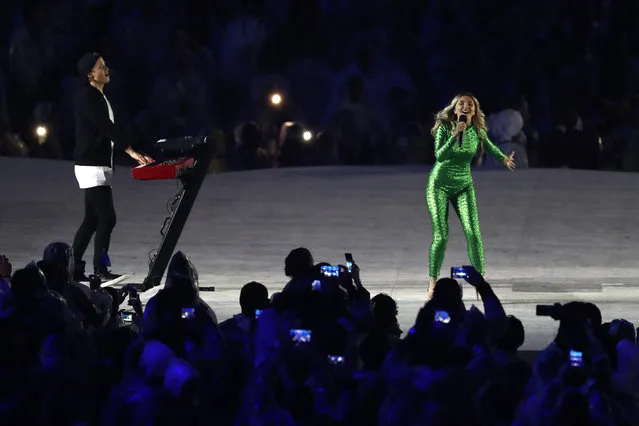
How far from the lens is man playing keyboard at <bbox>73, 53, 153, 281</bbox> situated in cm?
1379

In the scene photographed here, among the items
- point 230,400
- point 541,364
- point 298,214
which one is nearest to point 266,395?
point 230,400

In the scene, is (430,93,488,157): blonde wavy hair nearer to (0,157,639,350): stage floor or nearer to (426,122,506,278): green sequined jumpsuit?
(426,122,506,278): green sequined jumpsuit

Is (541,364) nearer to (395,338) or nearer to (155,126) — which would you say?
(395,338)

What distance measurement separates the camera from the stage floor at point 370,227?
1489 centimetres

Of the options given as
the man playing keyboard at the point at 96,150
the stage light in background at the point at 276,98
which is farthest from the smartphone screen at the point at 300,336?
the stage light in background at the point at 276,98

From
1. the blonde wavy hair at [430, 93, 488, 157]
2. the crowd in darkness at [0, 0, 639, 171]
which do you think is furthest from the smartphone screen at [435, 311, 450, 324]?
the crowd in darkness at [0, 0, 639, 171]

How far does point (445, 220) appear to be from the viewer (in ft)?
45.8

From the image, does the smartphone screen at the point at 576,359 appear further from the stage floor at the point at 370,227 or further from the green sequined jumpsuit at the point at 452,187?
the green sequined jumpsuit at the point at 452,187

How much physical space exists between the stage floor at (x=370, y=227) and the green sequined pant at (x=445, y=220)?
0.33 meters

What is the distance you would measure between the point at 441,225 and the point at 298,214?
16.0ft

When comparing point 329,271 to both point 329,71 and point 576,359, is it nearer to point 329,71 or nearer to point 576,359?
point 576,359

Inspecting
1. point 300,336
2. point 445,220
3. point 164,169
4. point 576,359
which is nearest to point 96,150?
point 164,169

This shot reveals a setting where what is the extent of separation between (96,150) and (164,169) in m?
0.98

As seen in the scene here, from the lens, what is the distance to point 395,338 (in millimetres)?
9484
